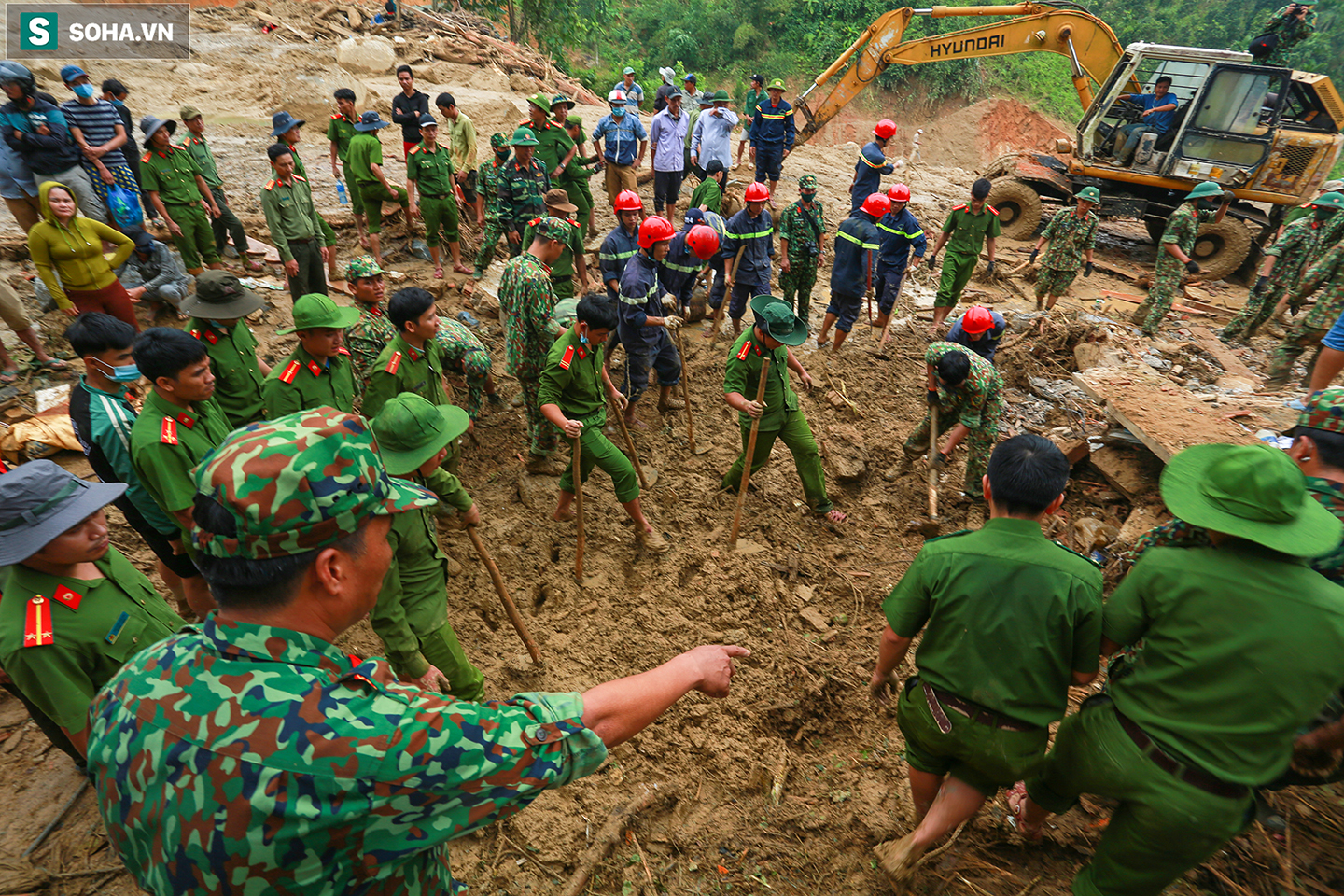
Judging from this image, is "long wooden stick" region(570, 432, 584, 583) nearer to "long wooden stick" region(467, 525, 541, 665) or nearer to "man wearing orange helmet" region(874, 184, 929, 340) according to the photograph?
A: "long wooden stick" region(467, 525, 541, 665)

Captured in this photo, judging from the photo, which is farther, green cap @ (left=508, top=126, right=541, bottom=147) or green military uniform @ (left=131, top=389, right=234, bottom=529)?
green cap @ (left=508, top=126, right=541, bottom=147)

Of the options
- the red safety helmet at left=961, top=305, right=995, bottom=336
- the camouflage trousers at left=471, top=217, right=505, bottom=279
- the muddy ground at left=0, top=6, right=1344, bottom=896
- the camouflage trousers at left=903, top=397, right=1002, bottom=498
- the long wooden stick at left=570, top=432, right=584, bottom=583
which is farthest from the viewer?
the camouflage trousers at left=471, top=217, right=505, bottom=279

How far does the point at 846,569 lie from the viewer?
18.2 feet

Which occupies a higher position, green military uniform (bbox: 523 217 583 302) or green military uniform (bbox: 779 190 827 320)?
green military uniform (bbox: 779 190 827 320)

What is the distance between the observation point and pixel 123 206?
283 inches

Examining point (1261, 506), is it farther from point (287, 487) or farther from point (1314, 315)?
point (1314, 315)

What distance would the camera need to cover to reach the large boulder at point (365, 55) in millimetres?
14062

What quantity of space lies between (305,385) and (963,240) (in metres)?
8.16

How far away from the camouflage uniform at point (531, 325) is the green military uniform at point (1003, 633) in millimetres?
3648

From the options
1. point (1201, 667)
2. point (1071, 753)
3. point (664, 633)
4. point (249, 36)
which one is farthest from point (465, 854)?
point (249, 36)

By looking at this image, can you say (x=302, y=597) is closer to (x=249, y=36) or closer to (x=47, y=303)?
(x=47, y=303)

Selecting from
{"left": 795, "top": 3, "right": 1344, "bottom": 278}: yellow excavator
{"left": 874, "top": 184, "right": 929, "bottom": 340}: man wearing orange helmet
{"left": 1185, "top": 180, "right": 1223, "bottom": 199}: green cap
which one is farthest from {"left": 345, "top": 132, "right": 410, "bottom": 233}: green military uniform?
{"left": 1185, "top": 180, "right": 1223, "bottom": 199}: green cap

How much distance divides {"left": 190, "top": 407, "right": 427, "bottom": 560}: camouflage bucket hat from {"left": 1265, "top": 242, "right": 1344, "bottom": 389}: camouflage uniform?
8.96 meters

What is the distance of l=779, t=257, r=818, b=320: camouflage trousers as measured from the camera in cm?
875
